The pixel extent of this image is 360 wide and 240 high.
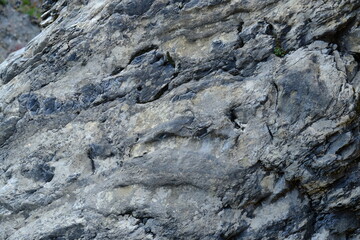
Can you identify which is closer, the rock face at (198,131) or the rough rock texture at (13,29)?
the rock face at (198,131)

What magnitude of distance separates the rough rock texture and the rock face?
12239 mm

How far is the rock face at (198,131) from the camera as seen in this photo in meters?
6.25

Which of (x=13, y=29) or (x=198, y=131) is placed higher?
(x=13, y=29)

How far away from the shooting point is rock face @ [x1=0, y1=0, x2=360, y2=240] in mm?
6250

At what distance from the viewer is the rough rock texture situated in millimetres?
18312

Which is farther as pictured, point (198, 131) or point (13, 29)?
point (13, 29)

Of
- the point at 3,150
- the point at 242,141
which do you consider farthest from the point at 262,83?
the point at 3,150

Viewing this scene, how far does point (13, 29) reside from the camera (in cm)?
1862

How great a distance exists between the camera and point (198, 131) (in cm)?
652

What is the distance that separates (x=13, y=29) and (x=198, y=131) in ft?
50.1

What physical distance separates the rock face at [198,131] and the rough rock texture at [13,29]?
12.2 m

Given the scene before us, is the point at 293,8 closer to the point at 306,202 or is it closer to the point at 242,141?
the point at 242,141

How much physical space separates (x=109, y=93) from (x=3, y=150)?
245 centimetres

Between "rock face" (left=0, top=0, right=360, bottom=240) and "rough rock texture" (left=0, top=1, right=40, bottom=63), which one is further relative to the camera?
"rough rock texture" (left=0, top=1, right=40, bottom=63)
